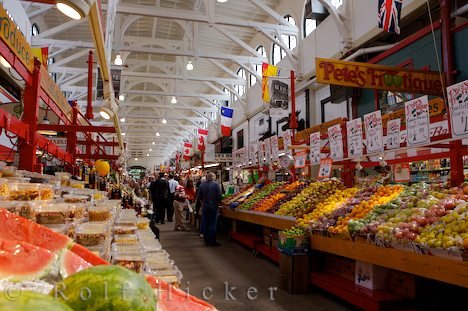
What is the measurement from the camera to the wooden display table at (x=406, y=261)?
10.1 ft

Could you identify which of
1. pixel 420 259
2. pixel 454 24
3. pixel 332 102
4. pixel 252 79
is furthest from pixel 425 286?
pixel 252 79

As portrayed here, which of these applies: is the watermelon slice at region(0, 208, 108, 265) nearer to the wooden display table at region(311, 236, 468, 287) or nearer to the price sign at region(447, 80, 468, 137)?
the wooden display table at region(311, 236, 468, 287)

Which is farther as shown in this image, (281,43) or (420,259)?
(281,43)

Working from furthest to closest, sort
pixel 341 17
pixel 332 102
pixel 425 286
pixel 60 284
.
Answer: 1. pixel 332 102
2. pixel 341 17
3. pixel 425 286
4. pixel 60 284

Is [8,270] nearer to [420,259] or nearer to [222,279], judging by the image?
[420,259]

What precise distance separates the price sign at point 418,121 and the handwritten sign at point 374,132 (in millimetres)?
560

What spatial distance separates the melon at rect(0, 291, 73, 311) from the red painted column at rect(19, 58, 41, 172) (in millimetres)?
3839

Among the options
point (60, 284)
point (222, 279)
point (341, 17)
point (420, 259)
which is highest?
point (341, 17)

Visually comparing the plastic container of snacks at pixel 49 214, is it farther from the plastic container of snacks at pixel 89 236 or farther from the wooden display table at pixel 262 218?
the wooden display table at pixel 262 218

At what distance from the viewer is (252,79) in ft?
58.4

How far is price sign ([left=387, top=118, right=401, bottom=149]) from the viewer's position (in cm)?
489

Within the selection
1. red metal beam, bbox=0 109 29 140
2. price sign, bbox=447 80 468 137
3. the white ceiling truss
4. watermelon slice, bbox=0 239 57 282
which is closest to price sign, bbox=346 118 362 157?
price sign, bbox=447 80 468 137

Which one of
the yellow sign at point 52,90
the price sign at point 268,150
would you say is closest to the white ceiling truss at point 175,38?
the price sign at point 268,150

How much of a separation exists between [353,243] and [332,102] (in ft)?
21.8
